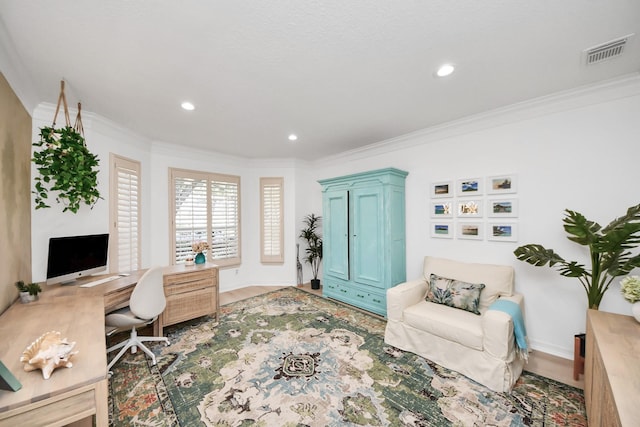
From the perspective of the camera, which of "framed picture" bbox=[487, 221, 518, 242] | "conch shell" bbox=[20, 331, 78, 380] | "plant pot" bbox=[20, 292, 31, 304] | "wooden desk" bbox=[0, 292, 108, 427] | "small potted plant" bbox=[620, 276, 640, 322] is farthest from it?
"framed picture" bbox=[487, 221, 518, 242]

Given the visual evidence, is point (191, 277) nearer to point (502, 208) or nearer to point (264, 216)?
point (264, 216)

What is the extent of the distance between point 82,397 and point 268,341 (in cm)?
194

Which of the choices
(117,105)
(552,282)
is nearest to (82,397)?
(117,105)

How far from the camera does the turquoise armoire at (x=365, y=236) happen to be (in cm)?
353

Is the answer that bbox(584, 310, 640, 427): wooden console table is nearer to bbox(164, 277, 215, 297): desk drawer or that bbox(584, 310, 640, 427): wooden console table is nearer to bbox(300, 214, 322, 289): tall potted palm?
bbox(164, 277, 215, 297): desk drawer

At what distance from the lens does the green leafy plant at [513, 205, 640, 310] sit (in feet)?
6.41

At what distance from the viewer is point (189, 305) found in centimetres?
318

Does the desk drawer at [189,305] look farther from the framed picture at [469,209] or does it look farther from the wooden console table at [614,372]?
the wooden console table at [614,372]

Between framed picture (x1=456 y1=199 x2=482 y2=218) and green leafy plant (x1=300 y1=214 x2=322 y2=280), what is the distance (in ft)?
8.67

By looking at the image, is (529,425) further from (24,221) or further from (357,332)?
(24,221)

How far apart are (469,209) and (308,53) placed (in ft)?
8.58

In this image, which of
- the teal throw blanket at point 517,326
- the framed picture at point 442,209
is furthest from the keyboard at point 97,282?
the framed picture at point 442,209

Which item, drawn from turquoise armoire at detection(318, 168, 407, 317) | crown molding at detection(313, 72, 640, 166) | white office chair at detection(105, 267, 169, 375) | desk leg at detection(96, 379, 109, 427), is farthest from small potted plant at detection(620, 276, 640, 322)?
white office chair at detection(105, 267, 169, 375)

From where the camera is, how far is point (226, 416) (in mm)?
1820
